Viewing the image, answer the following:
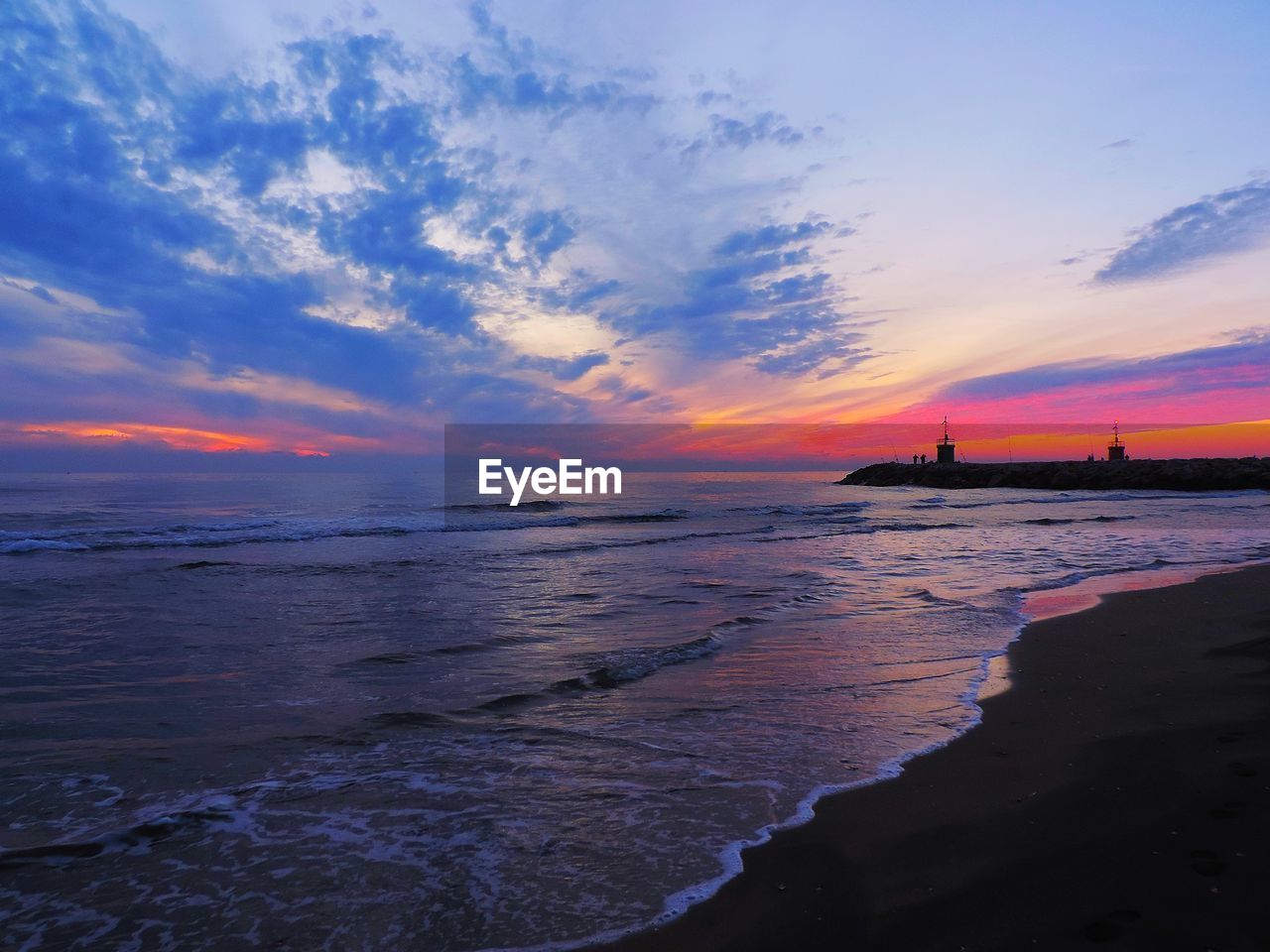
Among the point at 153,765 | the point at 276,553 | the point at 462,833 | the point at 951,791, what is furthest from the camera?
the point at 276,553

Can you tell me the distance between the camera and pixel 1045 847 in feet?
11.1

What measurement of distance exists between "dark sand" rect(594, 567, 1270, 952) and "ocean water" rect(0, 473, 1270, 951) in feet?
1.02

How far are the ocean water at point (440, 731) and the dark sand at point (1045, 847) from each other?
311 mm

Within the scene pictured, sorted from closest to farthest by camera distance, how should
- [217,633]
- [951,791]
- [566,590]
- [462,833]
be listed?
[462,833], [951,791], [217,633], [566,590]

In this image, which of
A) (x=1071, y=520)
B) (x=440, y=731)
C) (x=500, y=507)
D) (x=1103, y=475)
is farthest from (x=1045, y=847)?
(x=1103, y=475)

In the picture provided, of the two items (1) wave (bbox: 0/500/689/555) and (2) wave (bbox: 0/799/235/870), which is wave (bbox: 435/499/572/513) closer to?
(1) wave (bbox: 0/500/689/555)

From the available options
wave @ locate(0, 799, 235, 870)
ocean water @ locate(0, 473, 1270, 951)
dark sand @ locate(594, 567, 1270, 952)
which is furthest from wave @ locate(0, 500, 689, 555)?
dark sand @ locate(594, 567, 1270, 952)

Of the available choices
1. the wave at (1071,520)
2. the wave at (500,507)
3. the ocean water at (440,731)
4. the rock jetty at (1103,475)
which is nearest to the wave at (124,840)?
the ocean water at (440,731)

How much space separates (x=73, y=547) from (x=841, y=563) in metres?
22.1

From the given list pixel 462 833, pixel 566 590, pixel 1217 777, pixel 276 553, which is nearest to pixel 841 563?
pixel 566 590

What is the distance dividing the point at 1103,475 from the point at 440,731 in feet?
219

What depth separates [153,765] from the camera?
16.5 feet

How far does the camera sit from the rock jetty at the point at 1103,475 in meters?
50.3

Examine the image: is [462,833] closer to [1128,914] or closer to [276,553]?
[1128,914]
